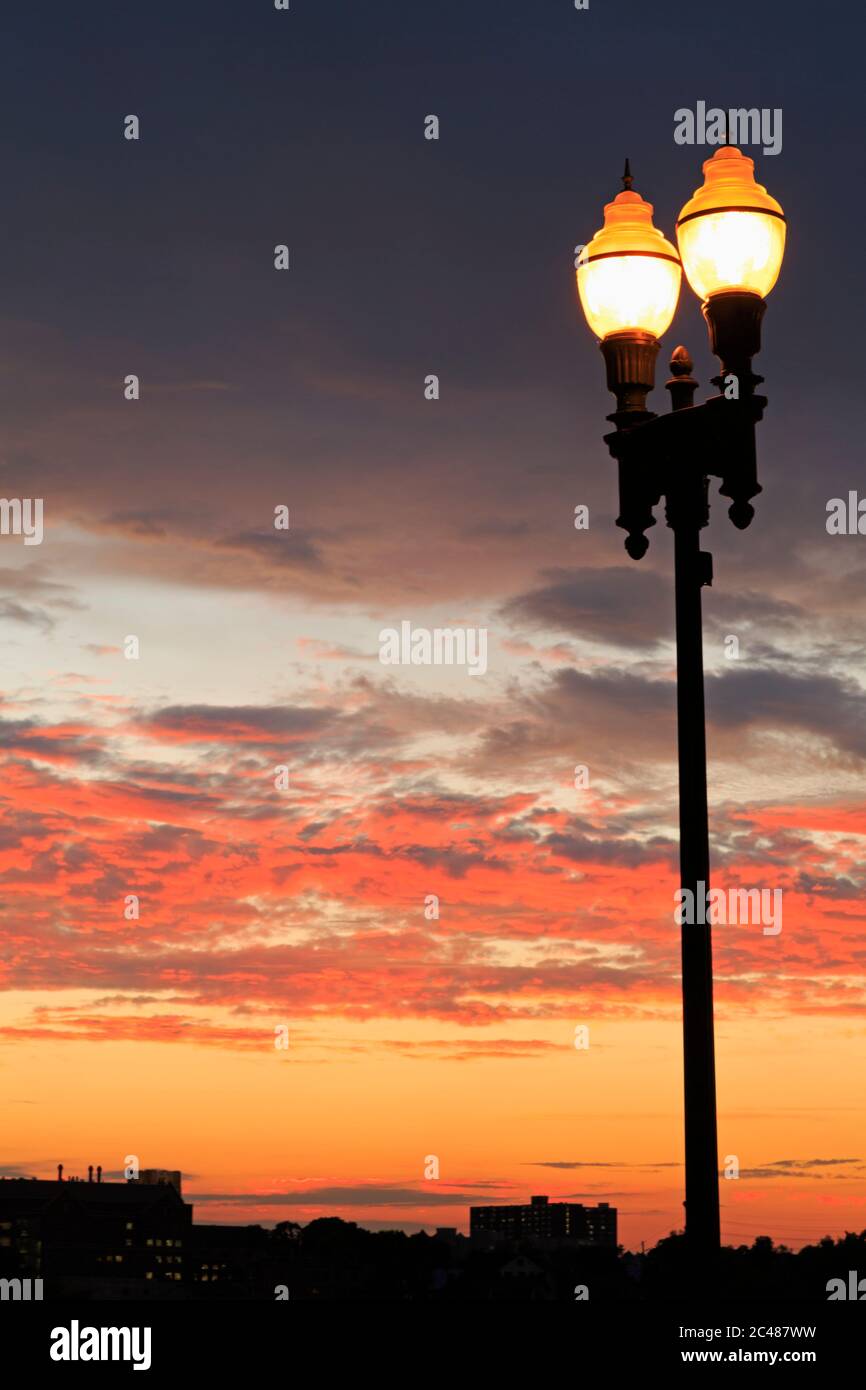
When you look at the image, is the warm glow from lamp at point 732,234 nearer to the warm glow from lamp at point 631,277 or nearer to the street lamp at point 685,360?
the street lamp at point 685,360

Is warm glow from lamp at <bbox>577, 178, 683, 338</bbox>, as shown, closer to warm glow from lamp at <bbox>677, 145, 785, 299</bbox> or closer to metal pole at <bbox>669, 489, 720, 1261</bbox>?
warm glow from lamp at <bbox>677, 145, 785, 299</bbox>

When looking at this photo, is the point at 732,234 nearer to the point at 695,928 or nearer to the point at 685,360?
the point at 685,360

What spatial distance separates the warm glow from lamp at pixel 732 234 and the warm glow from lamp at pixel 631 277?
17 centimetres

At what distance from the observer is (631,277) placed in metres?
11.9

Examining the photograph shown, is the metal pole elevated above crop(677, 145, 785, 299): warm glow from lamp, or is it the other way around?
crop(677, 145, 785, 299): warm glow from lamp

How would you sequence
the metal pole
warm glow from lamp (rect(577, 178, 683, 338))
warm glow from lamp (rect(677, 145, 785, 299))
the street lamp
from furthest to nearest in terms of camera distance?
warm glow from lamp (rect(577, 178, 683, 338)) < warm glow from lamp (rect(677, 145, 785, 299)) < the street lamp < the metal pole

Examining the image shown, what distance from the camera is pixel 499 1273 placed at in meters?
172

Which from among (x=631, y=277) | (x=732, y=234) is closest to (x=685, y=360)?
(x=631, y=277)

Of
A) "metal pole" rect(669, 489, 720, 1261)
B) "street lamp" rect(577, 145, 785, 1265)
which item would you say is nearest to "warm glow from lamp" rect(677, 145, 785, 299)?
"street lamp" rect(577, 145, 785, 1265)

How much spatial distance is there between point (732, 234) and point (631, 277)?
2.20ft

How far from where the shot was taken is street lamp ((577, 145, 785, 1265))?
11.7 metres
